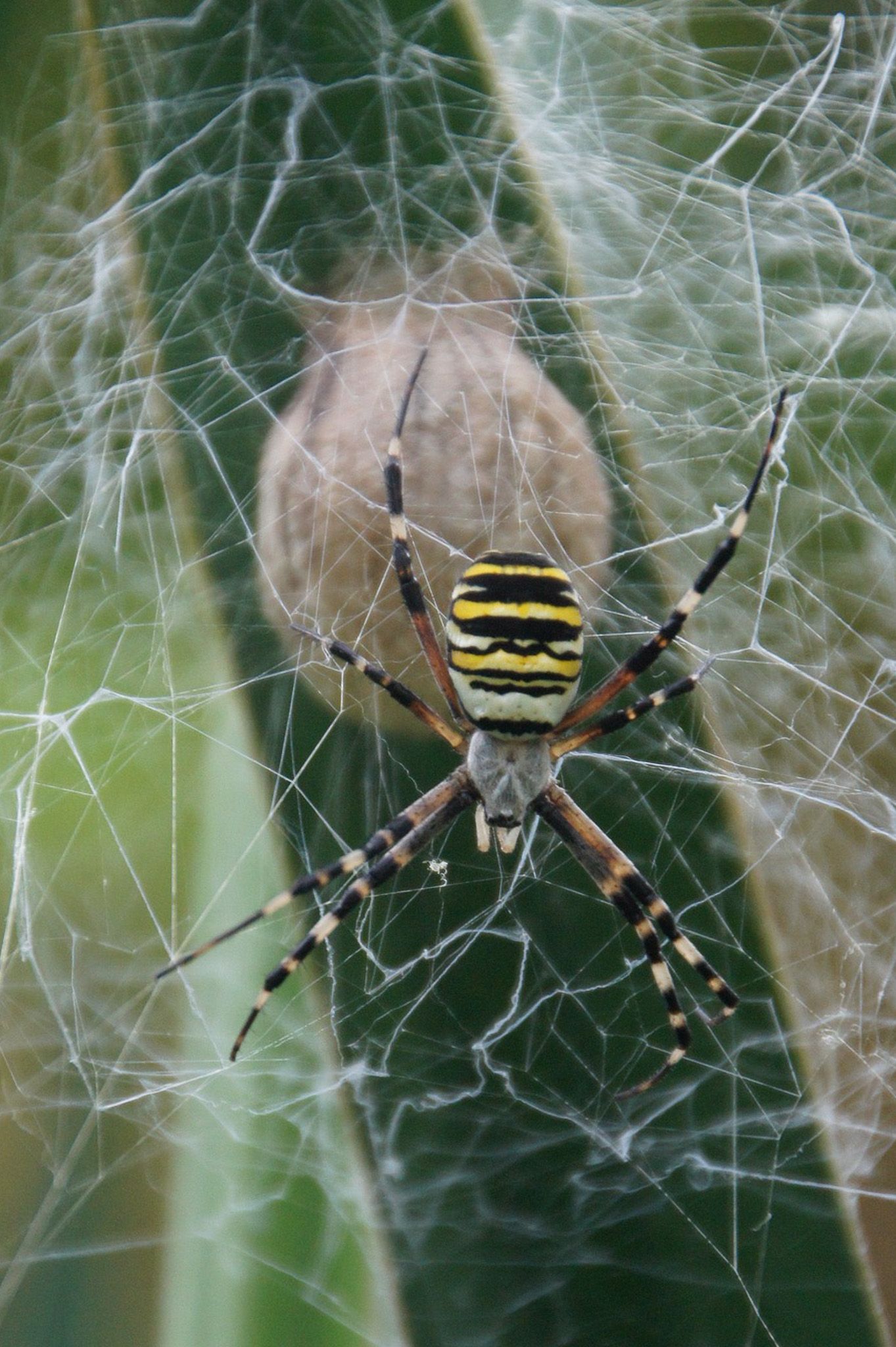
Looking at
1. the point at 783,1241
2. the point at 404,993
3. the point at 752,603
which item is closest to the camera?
the point at 783,1241

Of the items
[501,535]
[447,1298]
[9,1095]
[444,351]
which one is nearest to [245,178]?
[444,351]

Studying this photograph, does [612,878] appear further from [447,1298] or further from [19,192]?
[19,192]

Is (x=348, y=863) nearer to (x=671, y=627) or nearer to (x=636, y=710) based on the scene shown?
(x=636, y=710)

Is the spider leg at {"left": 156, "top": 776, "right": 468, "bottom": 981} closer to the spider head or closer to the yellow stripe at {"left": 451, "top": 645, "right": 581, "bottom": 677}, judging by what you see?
the spider head

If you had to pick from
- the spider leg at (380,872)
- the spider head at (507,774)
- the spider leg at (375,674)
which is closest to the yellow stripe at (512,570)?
the spider leg at (375,674)

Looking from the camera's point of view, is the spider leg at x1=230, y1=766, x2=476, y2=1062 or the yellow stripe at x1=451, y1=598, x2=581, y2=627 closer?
the yellow stripe at x1=451, y1=598, x2=581, y2=627

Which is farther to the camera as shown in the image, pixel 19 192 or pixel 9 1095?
pixel 19 192

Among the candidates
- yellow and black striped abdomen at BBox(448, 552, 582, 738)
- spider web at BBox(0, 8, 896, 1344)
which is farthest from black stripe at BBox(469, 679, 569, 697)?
spider web at BBox(0, 8, 896, 1344)

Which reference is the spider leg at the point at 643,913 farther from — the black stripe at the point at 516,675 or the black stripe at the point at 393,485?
the black stripe at the point at 393,485
